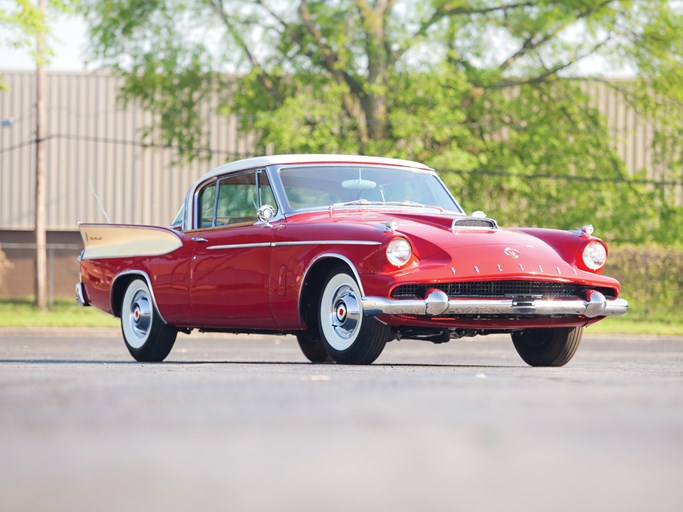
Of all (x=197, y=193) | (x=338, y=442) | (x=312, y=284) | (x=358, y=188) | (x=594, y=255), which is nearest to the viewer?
(x=338, y=442)

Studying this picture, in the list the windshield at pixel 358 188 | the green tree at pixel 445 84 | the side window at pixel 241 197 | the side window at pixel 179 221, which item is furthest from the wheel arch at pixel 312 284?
the green tree at pixel 445 84

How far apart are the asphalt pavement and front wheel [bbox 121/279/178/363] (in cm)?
348

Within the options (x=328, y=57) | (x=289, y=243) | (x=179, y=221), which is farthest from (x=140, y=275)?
(x=328, y=57)

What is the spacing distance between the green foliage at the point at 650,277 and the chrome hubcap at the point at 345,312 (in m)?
20.9

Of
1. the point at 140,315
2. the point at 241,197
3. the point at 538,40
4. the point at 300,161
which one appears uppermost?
the point at 538,40

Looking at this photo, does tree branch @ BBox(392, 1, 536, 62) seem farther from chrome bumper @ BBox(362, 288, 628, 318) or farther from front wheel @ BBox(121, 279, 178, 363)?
chrome bumper @ BBox(362, 288, 628, 318)

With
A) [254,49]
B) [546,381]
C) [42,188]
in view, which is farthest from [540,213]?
[546,381]

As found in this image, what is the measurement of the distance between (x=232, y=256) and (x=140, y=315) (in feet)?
5.40

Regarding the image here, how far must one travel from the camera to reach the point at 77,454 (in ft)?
14.7

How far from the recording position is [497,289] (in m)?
9.22

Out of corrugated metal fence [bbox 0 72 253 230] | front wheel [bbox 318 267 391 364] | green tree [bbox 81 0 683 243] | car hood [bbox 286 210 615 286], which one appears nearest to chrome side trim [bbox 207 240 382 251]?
car hood [bbox 286 210 615 286]

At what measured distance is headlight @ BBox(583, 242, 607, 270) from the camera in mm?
9938

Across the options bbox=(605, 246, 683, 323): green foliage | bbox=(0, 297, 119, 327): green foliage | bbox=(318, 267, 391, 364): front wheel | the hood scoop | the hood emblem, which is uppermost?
the hood scoop

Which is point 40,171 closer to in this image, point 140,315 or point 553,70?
point 553,70
